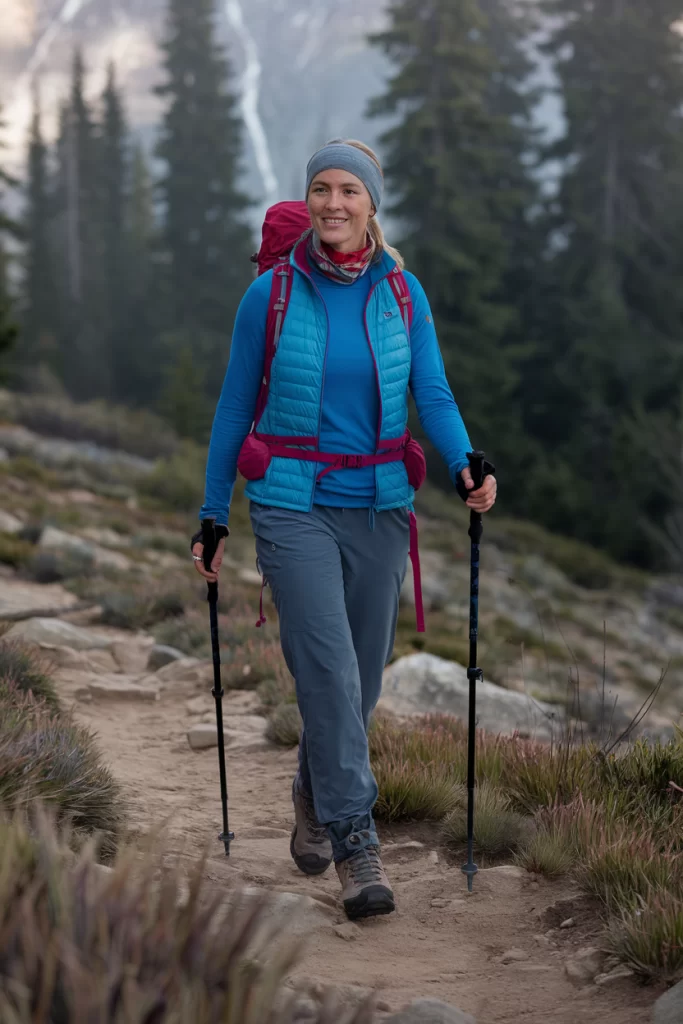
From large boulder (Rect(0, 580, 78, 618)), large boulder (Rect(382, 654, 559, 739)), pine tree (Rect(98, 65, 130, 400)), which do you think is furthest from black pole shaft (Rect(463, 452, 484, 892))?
pine tree (Rect(98, 65, 130, 400))

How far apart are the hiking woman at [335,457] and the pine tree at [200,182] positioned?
37.9 meters

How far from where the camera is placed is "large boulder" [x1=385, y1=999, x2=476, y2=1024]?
2865 millimetres

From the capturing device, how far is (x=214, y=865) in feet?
14.7

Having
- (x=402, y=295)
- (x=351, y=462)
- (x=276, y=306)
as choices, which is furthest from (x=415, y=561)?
(x=276, y=306)

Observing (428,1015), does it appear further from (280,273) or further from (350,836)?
(280,273)

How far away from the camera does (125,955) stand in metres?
2.30

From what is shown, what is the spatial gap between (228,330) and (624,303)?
626 inches

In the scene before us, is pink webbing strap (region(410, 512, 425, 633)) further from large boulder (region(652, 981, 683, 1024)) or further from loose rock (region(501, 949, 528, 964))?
large boulder (region(652, 981, 683, 1024))

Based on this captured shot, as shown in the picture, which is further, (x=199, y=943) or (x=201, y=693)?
(x=201, y=693)

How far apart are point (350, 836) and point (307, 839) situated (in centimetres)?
52

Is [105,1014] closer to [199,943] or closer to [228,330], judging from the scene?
[199,943]

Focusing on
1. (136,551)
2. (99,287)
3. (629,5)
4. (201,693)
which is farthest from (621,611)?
(99,287)

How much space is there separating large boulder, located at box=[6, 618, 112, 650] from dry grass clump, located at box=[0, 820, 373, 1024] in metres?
5.82

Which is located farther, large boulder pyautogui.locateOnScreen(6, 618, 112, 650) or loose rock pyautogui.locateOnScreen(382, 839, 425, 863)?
large boulder pyautogui.locateOnScreen(6, 618, 112, 650)
